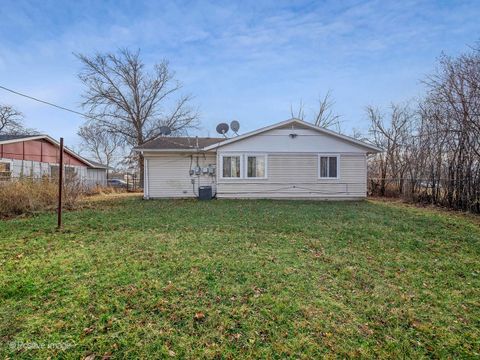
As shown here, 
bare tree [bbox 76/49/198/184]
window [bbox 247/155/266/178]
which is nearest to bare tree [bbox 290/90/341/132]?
bare tree [bbox 76/49/198/184]

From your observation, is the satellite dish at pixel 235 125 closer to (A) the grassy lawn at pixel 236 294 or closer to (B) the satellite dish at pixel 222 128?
(B) the satellite dish at pixel 222 128

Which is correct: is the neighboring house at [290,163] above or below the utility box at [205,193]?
above

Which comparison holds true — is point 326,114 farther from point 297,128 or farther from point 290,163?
point 290,163

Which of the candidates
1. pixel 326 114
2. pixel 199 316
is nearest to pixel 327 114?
pixel 326 114

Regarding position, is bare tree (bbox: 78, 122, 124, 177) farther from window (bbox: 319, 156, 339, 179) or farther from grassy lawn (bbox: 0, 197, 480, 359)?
grassy lawn (bbox: 0, 197, 480, 359)

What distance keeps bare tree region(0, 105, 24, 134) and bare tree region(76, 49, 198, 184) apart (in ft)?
41.7

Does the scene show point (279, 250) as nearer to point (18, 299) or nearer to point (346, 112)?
point (18, 299)

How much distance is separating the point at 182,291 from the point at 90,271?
1620 millimetres

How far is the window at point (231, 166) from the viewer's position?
12781 mm

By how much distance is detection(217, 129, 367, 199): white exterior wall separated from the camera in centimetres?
1270

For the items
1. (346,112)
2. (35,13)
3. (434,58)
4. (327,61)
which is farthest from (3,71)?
(346,112)

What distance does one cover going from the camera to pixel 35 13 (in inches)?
356

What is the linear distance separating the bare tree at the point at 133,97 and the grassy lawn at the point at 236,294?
2009 cm

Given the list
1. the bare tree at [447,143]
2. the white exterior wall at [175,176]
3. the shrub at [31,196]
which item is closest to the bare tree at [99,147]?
the white exterior wall at [175,176]
